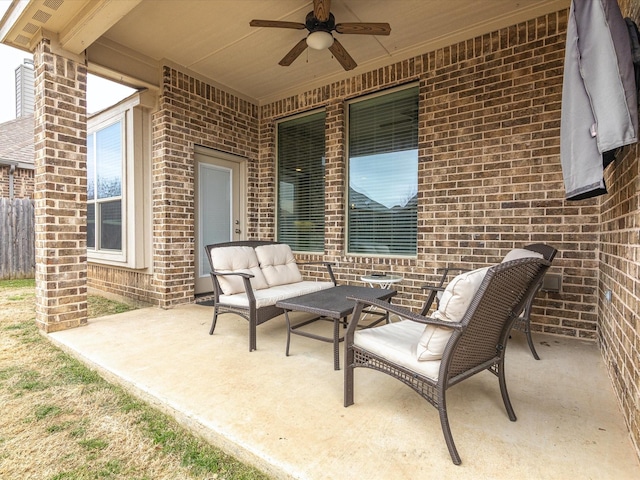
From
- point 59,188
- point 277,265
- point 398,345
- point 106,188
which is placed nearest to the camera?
point 398,345

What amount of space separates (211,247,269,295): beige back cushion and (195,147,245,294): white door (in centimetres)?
164

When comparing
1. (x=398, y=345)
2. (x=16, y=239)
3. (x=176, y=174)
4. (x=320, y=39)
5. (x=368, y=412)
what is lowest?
(x=368, y=412)

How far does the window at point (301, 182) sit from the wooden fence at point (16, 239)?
247 inches

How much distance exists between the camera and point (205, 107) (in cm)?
500

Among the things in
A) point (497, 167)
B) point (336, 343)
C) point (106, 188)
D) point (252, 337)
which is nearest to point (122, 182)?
point (106, 188)

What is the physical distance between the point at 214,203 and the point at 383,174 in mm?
2697

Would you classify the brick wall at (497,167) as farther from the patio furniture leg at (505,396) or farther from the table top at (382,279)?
the patio furniture leg at (505,396)

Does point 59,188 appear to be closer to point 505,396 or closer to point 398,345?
point 398,345

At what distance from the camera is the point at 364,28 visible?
3109 mm

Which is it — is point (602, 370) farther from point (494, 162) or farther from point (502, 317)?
point (494, 162)

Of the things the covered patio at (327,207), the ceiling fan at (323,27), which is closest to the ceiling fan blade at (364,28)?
the ceiling fan at (323,27)

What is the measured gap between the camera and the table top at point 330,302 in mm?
2488

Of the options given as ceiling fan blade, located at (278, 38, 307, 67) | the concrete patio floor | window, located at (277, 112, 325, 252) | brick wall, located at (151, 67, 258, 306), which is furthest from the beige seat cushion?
brick wall, located at (151, 67, 258, 306)

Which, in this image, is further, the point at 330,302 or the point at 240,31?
the point at 240,31
